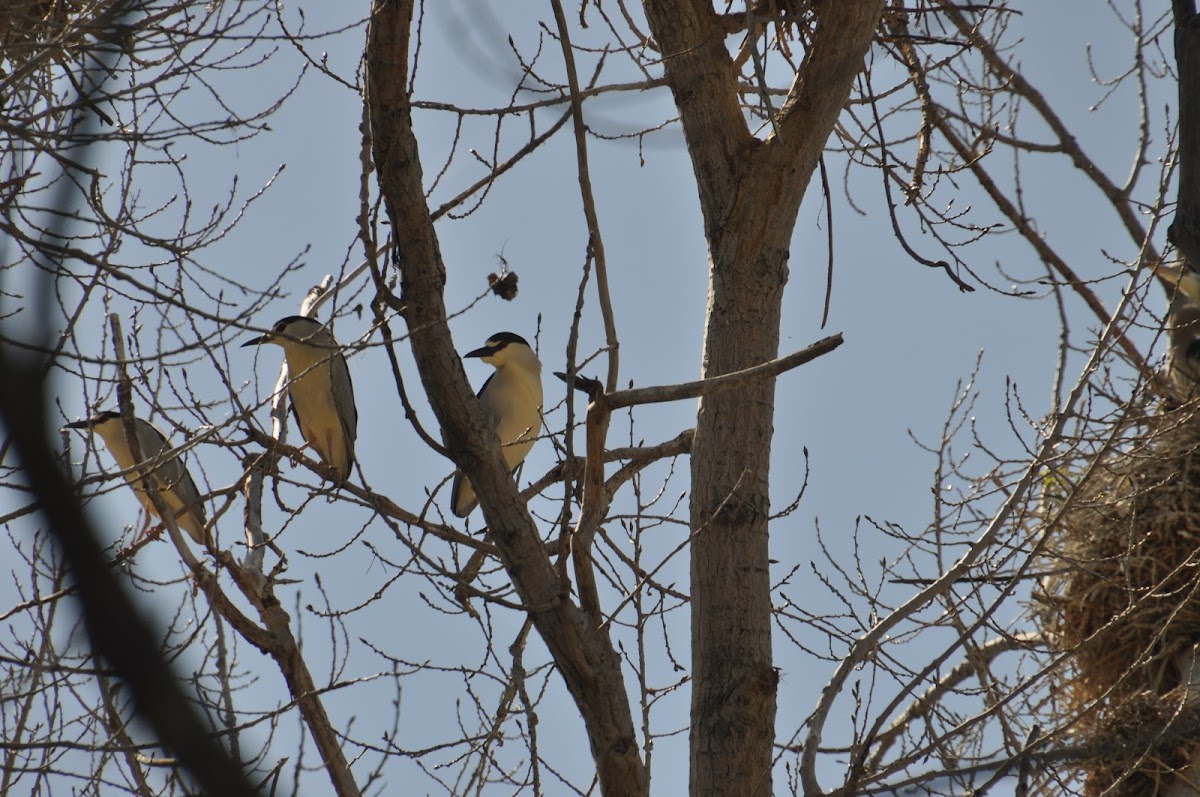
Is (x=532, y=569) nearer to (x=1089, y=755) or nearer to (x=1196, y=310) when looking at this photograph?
(x=1089, y=755)

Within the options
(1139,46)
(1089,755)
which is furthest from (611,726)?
(1139,46)

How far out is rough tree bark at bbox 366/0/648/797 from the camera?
99.7 inches

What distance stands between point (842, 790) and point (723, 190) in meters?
1.50

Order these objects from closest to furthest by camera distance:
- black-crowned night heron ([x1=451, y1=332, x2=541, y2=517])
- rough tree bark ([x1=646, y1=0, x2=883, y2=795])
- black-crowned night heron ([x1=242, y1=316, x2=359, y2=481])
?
rough tree bark ([x1=646, y1=0, x2=883, y2=795])
black-crowned night heron ([x1=242, y1=316, x2=359, y2=481])
black-crowned night heron ([x1=451, y1=332, x2=541, y2=517])

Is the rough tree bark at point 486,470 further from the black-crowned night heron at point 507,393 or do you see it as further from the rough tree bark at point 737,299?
the black-crowned night heron at point 507,393

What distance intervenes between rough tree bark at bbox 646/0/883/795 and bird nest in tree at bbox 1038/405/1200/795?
1.93 metres

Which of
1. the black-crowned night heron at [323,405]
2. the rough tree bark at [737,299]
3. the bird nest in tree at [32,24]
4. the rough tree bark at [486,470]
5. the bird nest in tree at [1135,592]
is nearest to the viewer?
the rough tree bark at [486,470]

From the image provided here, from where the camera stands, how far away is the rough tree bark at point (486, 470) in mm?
2533

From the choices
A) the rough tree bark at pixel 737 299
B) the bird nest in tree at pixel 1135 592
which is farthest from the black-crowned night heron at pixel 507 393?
the rough tree bark at pixel 737 299

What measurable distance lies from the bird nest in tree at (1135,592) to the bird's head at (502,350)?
3235 millimetres

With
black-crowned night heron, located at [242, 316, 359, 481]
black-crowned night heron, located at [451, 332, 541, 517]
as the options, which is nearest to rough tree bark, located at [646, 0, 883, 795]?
black-crowned night heron, located at [451, 332, 541, 517]

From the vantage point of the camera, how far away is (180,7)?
3.45 meters

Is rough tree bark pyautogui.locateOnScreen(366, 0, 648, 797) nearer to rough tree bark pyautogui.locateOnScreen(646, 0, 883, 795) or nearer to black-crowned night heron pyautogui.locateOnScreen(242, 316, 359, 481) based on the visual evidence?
rough tree bark pyautogui.locateOnScreen(646, 0, 883, 795)

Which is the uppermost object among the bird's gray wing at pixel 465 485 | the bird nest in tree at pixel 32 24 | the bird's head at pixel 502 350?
the bird's head at pixel 502 350
